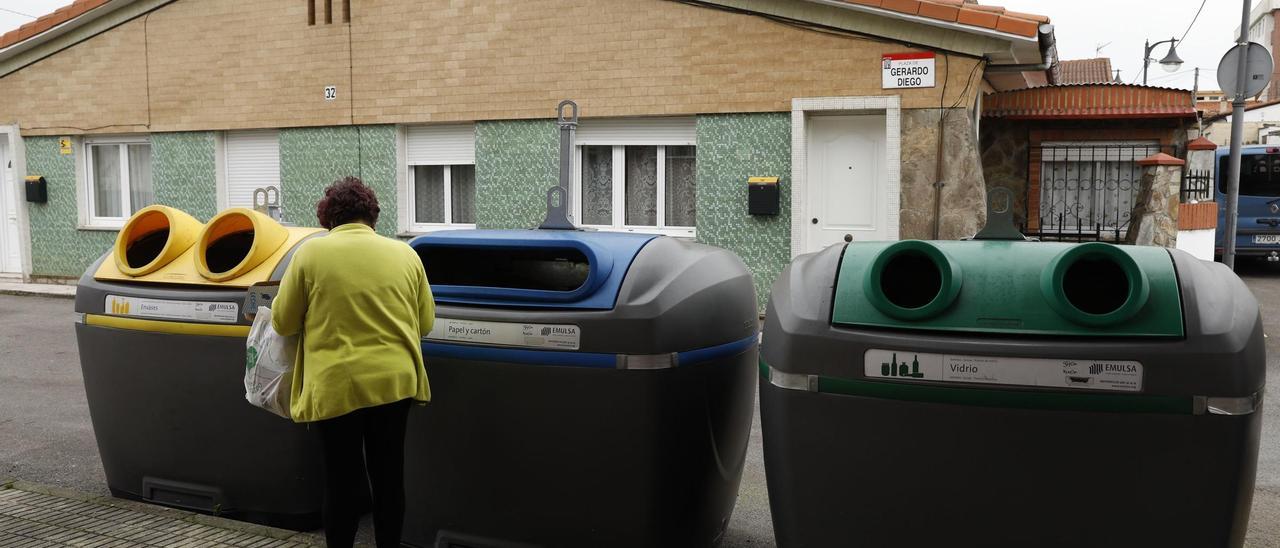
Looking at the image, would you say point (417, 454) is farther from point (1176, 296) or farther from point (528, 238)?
point (1176, 296)

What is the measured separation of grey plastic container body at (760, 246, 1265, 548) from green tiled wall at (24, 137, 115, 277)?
14.7 m

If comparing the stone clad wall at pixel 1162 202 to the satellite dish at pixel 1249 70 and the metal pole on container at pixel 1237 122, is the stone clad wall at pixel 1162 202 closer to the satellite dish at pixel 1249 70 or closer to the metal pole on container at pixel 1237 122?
the metal pole on container at pixel 1237 122

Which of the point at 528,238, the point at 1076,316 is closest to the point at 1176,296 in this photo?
the point at 1076,316

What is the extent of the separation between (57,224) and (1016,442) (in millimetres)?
15983

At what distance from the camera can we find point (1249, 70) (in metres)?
9.66

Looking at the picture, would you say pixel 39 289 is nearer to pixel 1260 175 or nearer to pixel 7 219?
pixel 7 219

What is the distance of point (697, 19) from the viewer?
36.5 feet

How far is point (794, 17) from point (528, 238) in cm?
766

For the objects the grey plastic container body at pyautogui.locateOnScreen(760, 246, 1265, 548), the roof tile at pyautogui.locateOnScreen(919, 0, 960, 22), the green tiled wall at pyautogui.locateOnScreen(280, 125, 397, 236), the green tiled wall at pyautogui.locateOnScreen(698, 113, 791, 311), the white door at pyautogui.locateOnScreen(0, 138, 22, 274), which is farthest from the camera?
the white door at pyautogui.locateOnScreen(0, 138, 22, 274)

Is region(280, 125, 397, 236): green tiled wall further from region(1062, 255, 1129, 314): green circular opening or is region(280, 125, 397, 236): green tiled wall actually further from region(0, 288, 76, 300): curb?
region(1062, 255, 1129, 314): green circular opening

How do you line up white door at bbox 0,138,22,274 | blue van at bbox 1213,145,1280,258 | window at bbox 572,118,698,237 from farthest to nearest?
1. blue van at bbox 1213,145,1280,258
2. white door at bbox 0,138,22,274
3. window at bbox 572,118,698,237

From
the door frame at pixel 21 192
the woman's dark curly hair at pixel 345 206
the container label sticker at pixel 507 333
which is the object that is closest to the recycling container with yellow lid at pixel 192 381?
the woman's dark curly hair at pixel 345 206

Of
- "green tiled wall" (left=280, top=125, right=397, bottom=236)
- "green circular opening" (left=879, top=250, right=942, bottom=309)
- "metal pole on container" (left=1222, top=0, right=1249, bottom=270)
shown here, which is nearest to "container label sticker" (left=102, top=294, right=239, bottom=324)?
"green circular opening" (left=879, top=250, right=942, bottom=309)

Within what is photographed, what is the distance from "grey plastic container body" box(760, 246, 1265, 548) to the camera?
2.63 m
